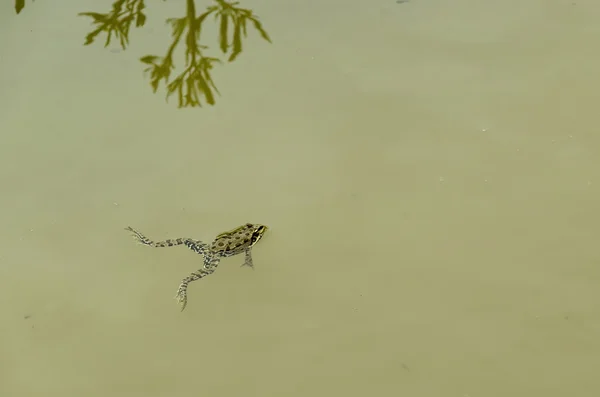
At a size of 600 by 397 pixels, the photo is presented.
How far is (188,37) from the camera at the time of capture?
4055 mm

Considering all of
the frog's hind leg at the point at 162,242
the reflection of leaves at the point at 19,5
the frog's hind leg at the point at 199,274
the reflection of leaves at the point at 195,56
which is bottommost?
the frog's hind leg at the point at 199,274

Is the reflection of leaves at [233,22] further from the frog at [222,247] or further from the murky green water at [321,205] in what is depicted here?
the frog at [222,247]

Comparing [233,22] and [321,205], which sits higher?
[233,22]

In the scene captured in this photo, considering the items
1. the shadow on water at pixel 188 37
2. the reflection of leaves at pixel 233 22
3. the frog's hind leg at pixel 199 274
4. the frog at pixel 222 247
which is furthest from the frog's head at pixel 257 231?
the reflection of leaves at pixel 233 22

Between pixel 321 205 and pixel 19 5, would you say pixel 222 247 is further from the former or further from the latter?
pixel 19 5

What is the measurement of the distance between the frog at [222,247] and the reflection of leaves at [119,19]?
192 cm

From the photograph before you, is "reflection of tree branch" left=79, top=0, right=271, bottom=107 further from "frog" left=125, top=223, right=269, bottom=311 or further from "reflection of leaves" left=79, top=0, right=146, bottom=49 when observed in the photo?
"frog" left=125, top=223, right=269, bottom=311

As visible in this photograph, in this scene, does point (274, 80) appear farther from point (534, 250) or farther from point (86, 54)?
point (534, 250)

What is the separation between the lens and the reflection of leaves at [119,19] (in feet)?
13.4

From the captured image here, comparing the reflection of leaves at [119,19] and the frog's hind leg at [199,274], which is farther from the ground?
the reflection of leaves at [119,19]

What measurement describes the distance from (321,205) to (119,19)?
7.81ft

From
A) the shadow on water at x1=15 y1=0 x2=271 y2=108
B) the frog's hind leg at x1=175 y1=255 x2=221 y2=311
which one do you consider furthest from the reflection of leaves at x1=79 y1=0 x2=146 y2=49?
the frog's hind leg at x1=175 y1=255 x2=221 y2=311

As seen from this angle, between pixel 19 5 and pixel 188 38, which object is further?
pixel 19 5

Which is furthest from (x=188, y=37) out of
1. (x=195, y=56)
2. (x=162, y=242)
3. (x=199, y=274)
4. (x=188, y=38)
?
(x=199, y=274)
